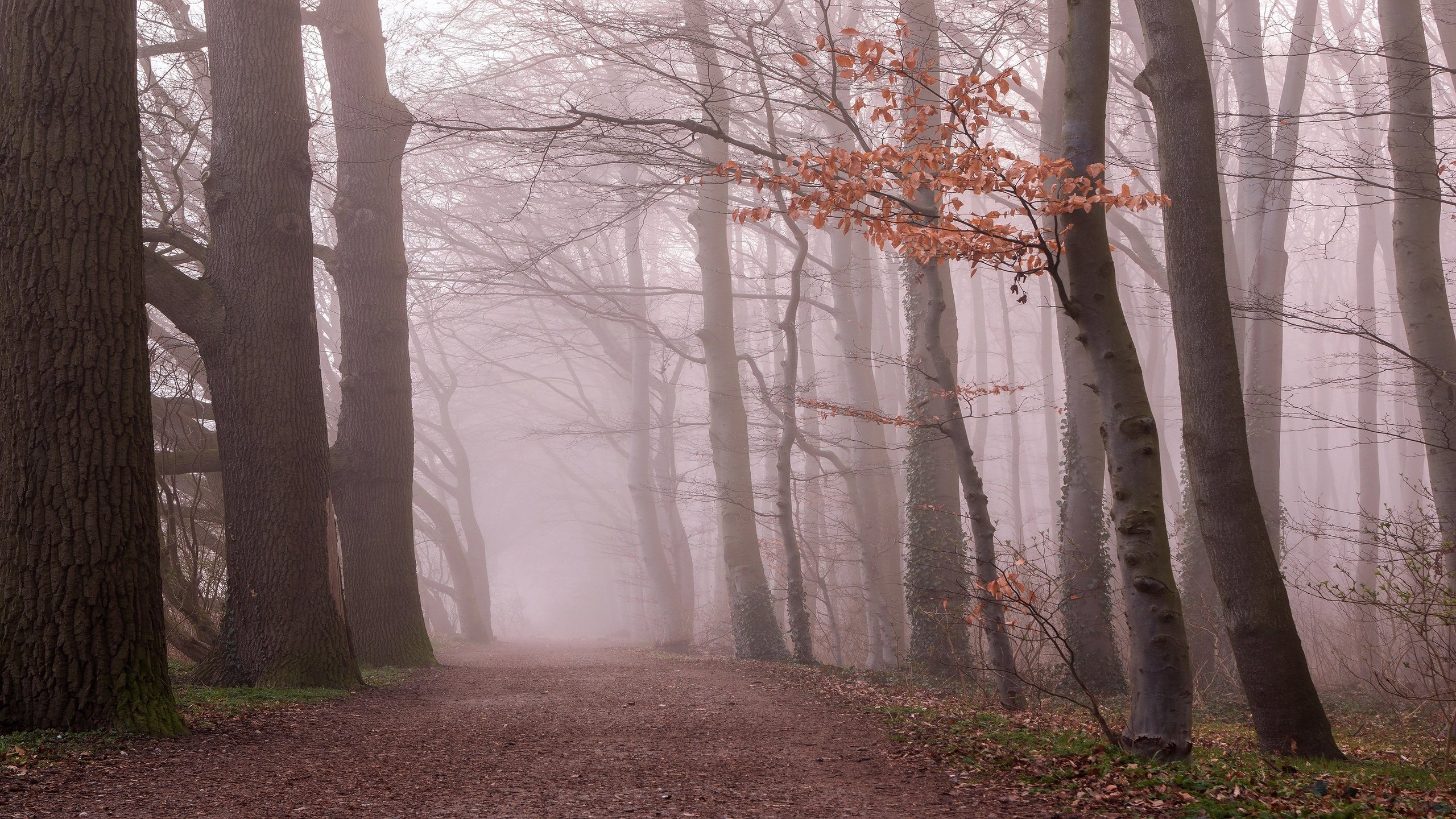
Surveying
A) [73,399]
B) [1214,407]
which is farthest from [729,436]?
[73,399]

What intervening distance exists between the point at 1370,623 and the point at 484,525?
111ft

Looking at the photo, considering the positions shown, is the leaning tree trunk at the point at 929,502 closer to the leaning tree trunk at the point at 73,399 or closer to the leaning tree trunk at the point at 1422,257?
the leaning tree trunk at the point at 1422,257

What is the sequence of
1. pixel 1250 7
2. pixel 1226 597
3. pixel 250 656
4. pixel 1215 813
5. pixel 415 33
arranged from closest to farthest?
pixel 1215 813 → pixel 1226 597 → pixel 250 656 → pixel 1250 7 → pixel 415 33

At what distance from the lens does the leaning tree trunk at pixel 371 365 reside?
9422 millimetres

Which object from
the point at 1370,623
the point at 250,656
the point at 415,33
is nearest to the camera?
the point at 250,656

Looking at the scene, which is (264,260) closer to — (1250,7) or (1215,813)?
(1215,813)

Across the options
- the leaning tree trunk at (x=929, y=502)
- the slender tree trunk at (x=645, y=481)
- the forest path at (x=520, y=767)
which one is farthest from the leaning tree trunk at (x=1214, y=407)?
the slender tree trunk at (x=645, y=481)

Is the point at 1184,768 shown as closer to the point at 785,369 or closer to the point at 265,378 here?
Answer: the point at 265,378

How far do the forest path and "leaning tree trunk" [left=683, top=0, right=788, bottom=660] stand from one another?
5.73 meters

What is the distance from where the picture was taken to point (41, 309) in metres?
4.76

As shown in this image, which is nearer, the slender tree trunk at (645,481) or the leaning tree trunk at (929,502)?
the leaning tree trunk at (929,502)

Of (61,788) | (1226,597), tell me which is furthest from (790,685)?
(61,788)

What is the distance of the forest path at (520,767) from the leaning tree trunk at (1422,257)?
17.2 ft

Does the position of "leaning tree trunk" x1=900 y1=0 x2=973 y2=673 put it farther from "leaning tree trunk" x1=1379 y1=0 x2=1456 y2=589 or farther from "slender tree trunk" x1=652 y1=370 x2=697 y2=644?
"slender tree trunk" x1=652 y1=370 x2=697 y2=644
